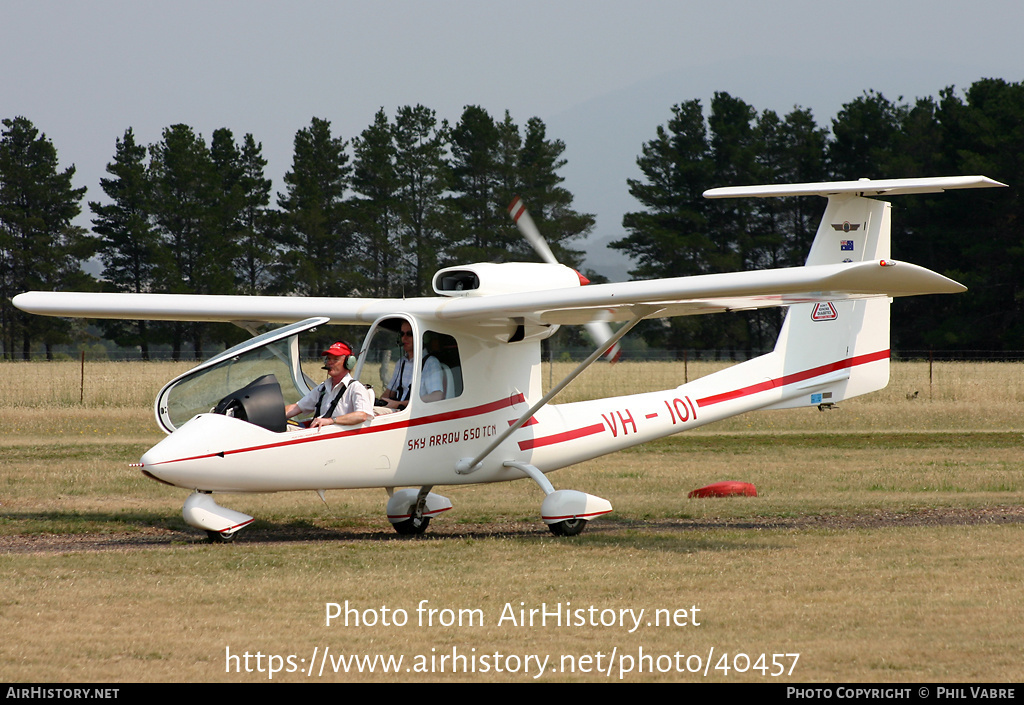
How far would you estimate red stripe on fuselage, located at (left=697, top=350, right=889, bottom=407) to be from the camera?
12711mm

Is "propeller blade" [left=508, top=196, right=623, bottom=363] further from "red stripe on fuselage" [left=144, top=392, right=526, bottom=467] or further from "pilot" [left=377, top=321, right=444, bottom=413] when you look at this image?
"pilot" [left=377, top=321, right=444, bottom=413]

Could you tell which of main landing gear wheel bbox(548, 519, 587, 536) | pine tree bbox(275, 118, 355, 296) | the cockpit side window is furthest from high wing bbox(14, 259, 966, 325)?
pine tree bbox(275, 118, 355, 296)

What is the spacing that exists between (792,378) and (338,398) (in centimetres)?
601

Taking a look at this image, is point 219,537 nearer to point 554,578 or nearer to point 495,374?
point 495,374

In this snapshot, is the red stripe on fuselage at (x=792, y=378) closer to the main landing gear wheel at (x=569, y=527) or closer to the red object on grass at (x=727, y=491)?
the red object on grass at (x=727, y=491)

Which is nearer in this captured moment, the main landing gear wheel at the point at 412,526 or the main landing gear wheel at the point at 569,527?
the main landing gear wheel at the point at 569,527

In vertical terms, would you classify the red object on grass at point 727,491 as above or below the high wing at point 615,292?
below

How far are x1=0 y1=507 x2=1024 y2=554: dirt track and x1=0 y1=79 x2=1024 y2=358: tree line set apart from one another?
146 feet

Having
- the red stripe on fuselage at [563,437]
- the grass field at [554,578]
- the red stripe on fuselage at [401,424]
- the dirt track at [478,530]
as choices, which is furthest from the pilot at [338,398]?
the red stripe on fuselage at [563,437]

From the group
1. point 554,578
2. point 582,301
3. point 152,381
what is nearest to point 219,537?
point 554,578

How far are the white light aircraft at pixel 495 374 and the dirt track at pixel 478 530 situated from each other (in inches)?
18.6

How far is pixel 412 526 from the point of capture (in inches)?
432

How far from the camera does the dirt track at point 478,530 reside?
33.2 feet
